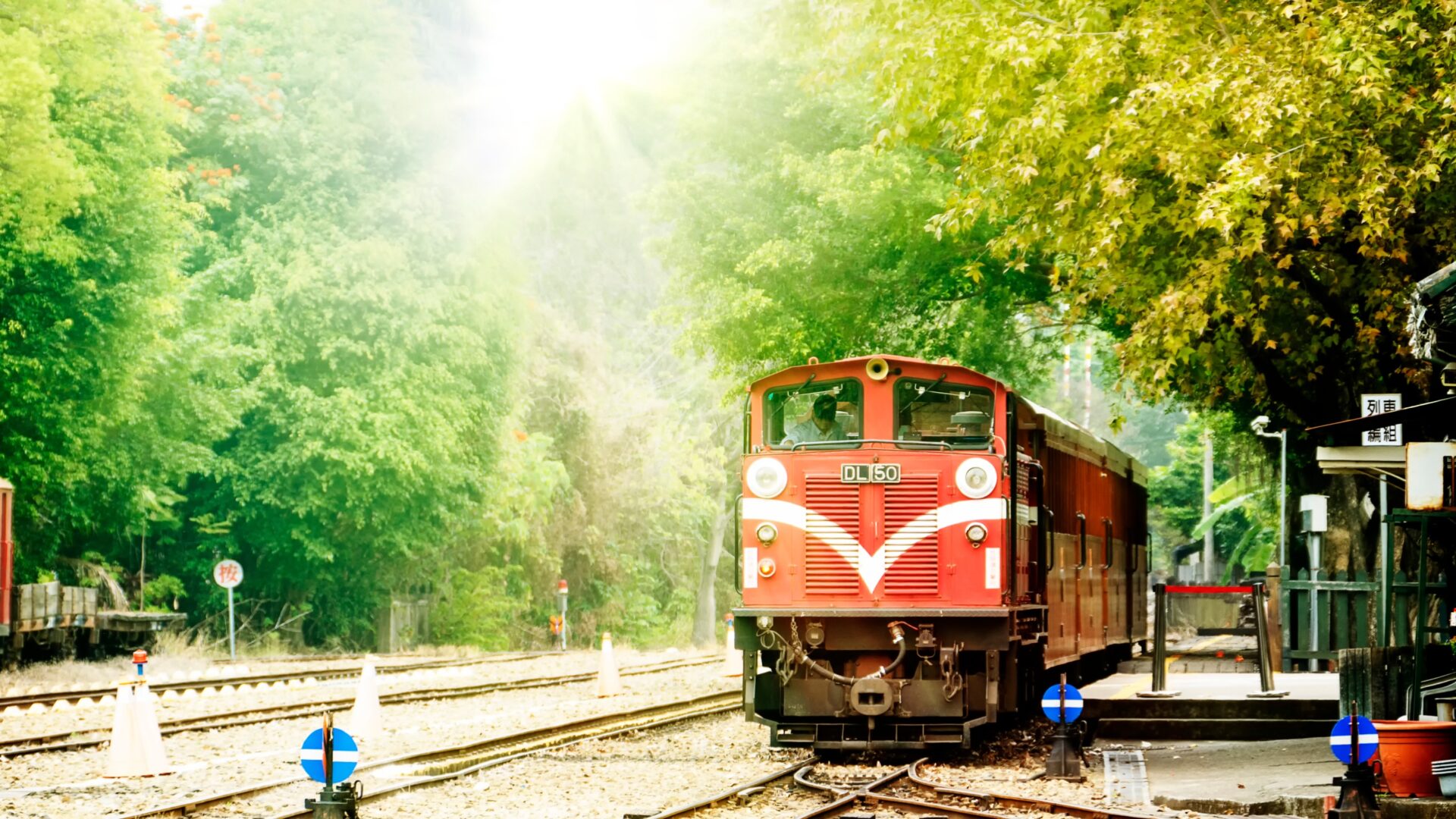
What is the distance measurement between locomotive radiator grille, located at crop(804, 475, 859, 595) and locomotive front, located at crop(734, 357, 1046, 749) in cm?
1

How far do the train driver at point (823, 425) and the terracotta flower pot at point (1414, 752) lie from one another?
17.7 ft

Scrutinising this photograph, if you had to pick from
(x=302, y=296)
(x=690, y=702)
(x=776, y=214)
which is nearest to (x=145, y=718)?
(x=690, y=702)

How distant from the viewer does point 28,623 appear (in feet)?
91.1

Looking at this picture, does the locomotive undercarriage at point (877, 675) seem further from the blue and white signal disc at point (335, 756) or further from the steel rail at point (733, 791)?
the blue and white signal disc at point (335, 756)

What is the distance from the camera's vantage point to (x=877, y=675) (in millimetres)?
14648

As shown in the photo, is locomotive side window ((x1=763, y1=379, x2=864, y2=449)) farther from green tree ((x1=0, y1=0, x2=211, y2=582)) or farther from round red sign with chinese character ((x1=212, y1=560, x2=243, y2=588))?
round red sign with chinese character ((x1=212, y1=560, x2=243, y2=588))

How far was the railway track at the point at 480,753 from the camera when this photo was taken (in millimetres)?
12227

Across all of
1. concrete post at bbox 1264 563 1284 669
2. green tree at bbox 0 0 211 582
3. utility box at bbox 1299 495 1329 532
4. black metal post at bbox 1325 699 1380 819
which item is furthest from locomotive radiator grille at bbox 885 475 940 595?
green tree at bbox 0 0 211 582

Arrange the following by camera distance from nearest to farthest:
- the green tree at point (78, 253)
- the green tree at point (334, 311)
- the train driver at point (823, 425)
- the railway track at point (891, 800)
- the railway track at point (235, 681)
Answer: the railway track at point (891, 800) → the train driver at point (823, 425) → the railway track at point (235, 681) → the green tree at point (78, 253) → the green tree at point (334, 311)

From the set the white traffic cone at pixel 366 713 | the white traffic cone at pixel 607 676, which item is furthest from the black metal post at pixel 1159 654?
the white traffic cone at pixel 607 676

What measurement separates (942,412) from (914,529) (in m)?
1.11

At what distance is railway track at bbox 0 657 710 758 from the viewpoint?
52.7 ft

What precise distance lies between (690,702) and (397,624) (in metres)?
23.8

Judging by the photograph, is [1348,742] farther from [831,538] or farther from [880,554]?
[831,538]
